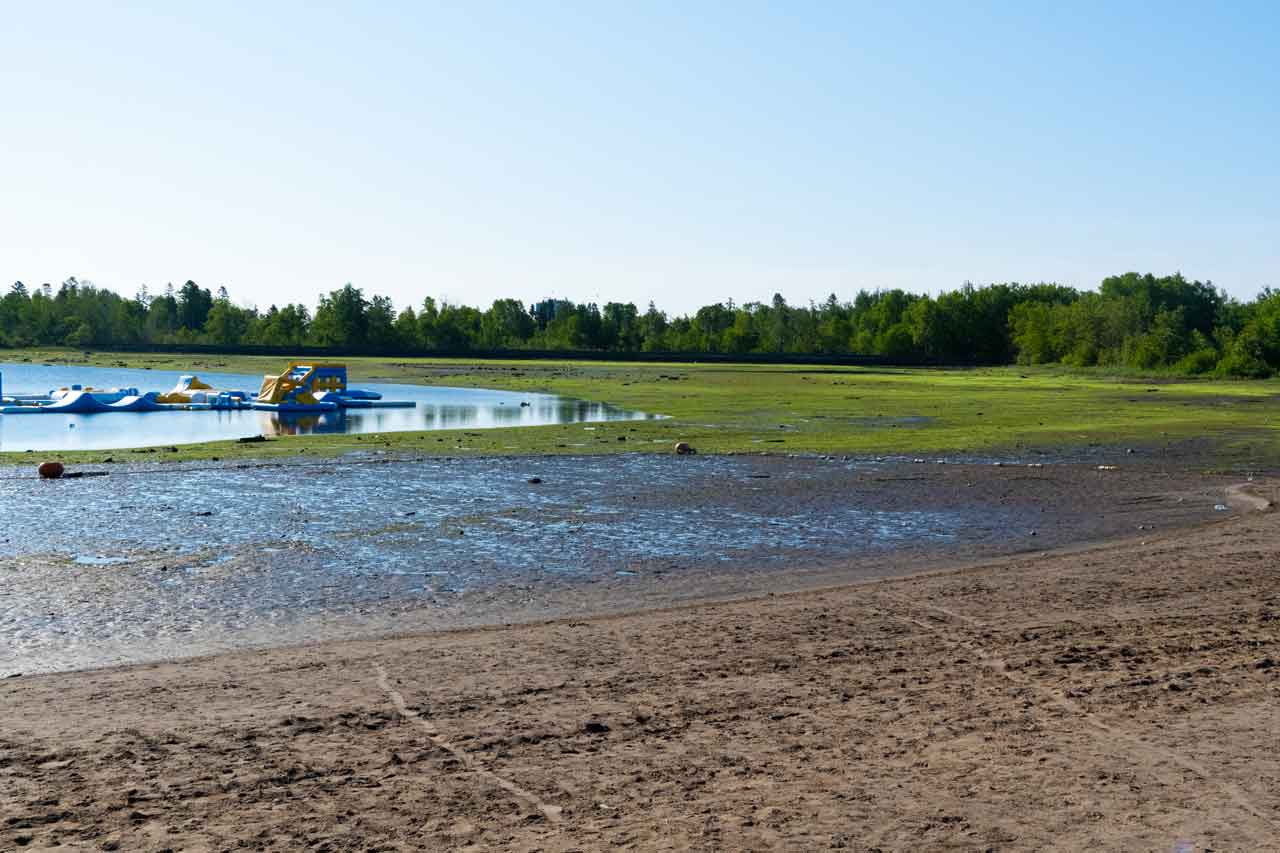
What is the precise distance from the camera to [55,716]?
8.14m

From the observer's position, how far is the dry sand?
6.41 m

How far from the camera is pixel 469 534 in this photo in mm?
16938

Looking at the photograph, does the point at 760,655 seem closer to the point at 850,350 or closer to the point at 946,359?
the point at 946,359

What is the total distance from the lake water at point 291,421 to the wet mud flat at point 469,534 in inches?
392

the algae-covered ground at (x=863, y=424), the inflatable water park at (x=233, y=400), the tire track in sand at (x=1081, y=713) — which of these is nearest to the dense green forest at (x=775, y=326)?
the algae-covered ground at (x=863, y=424)

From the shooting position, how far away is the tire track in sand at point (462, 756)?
670cm

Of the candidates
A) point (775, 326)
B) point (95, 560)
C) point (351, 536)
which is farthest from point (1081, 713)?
point (775, 326)

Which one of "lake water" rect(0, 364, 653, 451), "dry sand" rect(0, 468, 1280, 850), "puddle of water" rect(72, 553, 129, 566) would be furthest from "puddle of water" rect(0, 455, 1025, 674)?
"lake water" rect(0, 364, 653, 451)

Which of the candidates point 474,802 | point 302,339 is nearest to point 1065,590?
point 474,802

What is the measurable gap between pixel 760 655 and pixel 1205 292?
528ft

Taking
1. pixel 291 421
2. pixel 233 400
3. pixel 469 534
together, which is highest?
pixel 233 400

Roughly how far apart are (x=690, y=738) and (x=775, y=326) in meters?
174

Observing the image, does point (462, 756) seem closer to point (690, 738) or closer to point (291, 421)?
point (690, 738)

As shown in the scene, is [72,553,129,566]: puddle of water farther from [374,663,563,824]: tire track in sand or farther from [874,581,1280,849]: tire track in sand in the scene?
[874,581,1280,849]: tire track in sand
